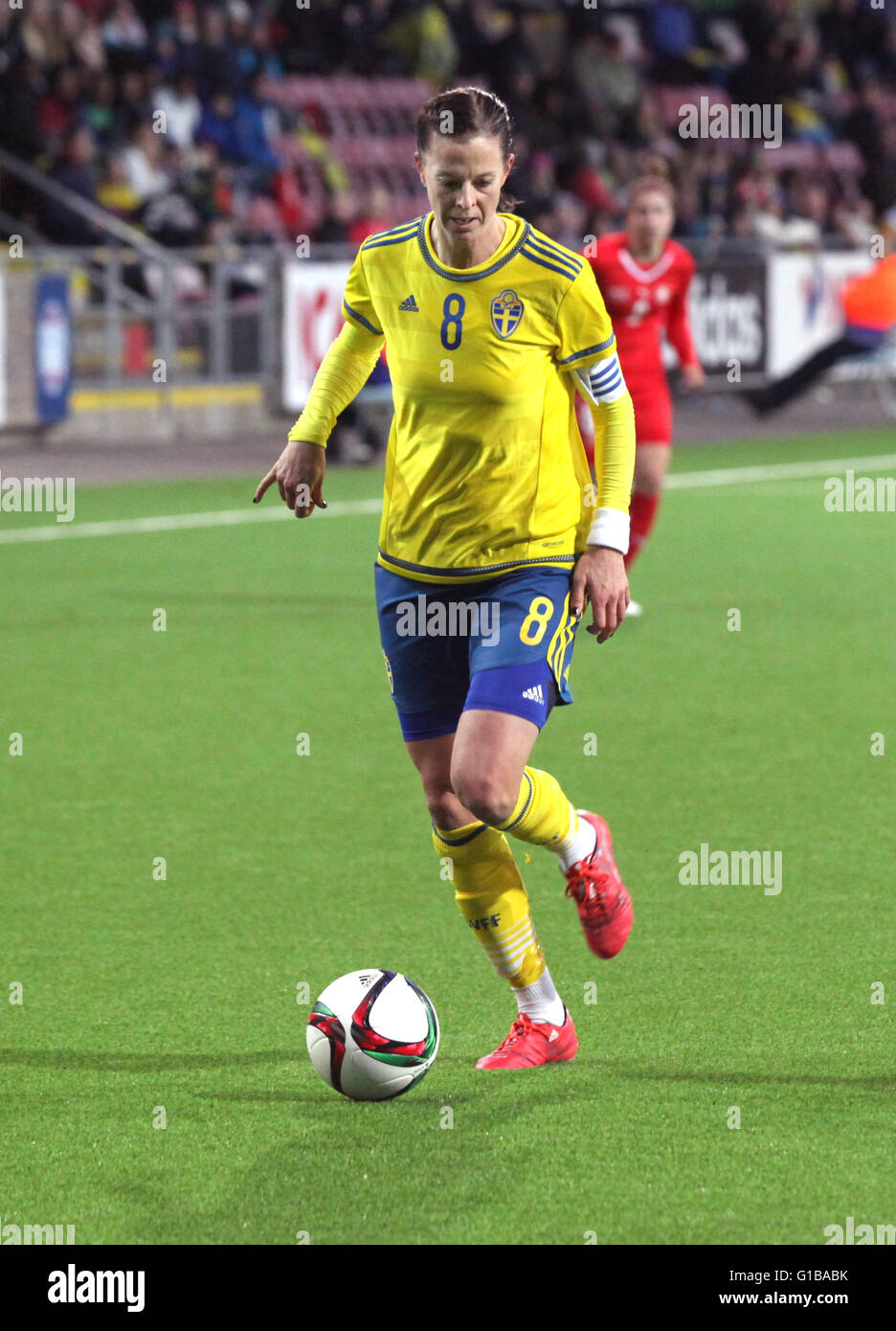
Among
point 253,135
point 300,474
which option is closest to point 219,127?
point 253,135

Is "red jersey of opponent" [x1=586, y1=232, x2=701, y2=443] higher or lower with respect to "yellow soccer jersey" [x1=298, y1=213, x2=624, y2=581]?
higher

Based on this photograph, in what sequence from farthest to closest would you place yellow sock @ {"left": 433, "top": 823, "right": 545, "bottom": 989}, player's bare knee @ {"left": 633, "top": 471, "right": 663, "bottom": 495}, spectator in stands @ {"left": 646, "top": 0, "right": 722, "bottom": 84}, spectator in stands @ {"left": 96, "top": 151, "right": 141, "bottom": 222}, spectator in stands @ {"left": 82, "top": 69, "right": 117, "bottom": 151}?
spectator in stands @ {"left": 646, "top": 0, "right": 722, "bottom": 84}, spectator in stands @ {"left": 82, "top": 69, "right": 117, "bottom": 151}, spectator in stands @ {"left": 96, "top": 151, "right": 141, "bottom": 222}, player's bare knee @ {"left": 633, "top": 471, "right": 663, "bottom": 495}, yellow sock @ {"left": 433, "top": 823, "right": 545, "bottom": 989}

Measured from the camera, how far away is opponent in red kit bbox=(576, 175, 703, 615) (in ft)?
35.6

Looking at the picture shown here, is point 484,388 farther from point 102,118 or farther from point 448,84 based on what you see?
A: point 448,84

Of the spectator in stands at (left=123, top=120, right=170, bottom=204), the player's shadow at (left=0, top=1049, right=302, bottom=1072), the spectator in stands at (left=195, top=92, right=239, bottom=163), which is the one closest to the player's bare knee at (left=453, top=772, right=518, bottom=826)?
the player's shadow at (left=0, top=1049, right=302, bottom=1072)

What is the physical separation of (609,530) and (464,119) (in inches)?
36.2

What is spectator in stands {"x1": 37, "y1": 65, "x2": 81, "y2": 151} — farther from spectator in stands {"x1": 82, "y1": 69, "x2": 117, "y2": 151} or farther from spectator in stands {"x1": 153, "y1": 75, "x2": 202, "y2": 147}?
spectator in stands {"x1": 153, "y1": 75, "x2": 202, "y2": 147}

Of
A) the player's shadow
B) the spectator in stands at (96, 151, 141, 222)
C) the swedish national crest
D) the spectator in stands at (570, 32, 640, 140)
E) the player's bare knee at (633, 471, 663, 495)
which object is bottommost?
the player's shadow

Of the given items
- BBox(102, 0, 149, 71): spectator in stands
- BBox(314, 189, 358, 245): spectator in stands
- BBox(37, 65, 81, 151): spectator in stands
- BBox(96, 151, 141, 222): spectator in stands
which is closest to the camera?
BBox(314, 189, 358, 245): spectator in stands

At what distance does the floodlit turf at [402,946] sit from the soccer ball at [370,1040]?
75mm

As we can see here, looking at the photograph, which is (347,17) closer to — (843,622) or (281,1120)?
(843,622)

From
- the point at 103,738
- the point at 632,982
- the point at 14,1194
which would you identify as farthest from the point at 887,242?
the point at 14,1194

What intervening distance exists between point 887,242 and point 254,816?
19.2 metres

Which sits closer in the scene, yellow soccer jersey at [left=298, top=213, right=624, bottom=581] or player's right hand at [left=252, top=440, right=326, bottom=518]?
yellow soccer jersey at [left=298, top=213, right=624, bottom=581]
